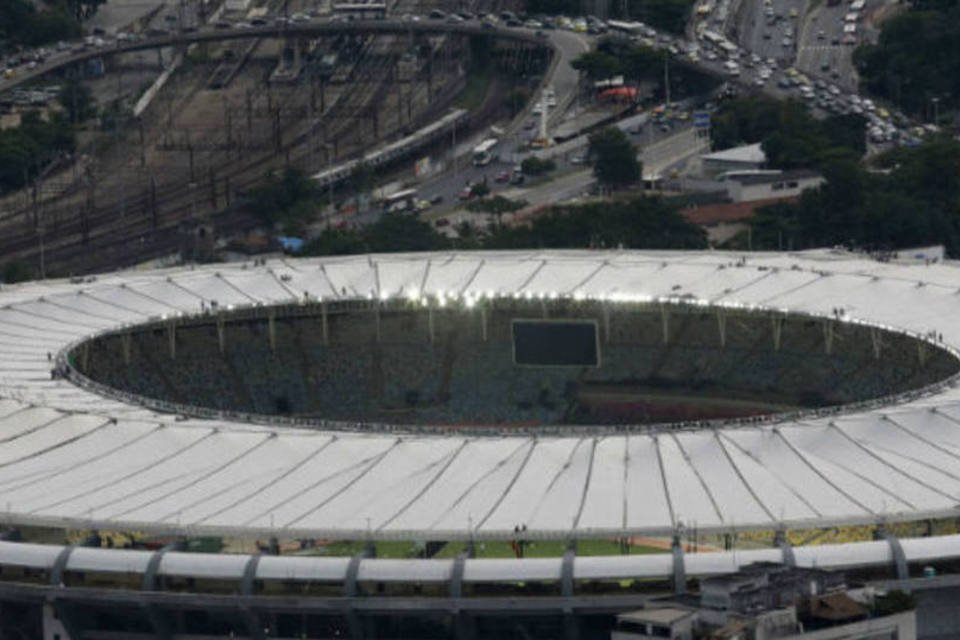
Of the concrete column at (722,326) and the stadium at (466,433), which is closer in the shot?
the stadium at (466,433)

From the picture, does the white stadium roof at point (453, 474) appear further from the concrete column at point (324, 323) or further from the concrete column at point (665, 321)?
the concrete column at point (665, 321)

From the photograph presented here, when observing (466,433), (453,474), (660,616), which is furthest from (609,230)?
(660,616)

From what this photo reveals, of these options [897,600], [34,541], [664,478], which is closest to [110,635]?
[34,541]

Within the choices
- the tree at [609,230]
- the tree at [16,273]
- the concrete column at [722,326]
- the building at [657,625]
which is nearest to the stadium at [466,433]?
the concrete column at [722,326]

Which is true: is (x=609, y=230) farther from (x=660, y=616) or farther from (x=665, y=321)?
(x=660, y=616)

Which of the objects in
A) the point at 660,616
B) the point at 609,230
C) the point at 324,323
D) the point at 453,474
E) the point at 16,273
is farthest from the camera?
the point at 16,273

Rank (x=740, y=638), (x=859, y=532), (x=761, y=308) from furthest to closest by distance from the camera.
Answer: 1. (x=761, y=308)
2. (x=859, y=532)
3. (x=740, y=638)

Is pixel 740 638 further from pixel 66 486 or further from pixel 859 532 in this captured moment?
pixel 66 486

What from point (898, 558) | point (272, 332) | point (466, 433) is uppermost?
point (466, 433)
